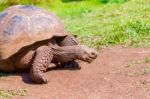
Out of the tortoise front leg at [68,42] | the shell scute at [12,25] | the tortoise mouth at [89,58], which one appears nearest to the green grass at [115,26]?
the tortoise front leg at [68,42]

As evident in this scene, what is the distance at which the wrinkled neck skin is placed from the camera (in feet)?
25.1

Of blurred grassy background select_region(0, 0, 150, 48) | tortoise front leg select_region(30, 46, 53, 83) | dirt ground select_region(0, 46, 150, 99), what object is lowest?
blurred grassy background select_region(0, 0, 150, 48)

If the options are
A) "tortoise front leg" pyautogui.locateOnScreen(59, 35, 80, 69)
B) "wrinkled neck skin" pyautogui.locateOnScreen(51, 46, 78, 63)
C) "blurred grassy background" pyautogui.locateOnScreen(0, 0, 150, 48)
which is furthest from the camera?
"blurred grassy background" pyautogui.locateOnScreen(0, 0, 150, 48)

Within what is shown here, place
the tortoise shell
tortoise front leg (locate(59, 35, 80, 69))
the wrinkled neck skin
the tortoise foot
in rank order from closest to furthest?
the tortoise foot → the tortoise shell → the wrinkled neck skin → tortoise front leg (locate(59, 35, 80, 69))

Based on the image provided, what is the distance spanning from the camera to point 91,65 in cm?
793

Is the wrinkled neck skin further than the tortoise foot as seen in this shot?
Yes

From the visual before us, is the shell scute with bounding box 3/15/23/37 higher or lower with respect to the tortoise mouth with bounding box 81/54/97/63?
higher

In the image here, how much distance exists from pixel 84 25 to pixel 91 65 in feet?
13.8

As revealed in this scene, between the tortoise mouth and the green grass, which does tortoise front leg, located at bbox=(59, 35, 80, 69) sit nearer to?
the tortoise mouth

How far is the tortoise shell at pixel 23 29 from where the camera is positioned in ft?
24.5

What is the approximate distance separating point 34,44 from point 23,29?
284 millimetres

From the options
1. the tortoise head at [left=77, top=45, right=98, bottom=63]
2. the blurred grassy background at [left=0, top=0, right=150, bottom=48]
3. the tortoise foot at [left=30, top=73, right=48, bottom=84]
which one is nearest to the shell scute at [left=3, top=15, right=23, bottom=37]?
the tortoise foot at [left=30, top=73, right=48, bottom=84]

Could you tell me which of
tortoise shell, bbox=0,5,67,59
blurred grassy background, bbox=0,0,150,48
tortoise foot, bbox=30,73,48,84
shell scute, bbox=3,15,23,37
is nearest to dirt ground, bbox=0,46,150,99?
tortoise foot, bbox=30,73,48,84

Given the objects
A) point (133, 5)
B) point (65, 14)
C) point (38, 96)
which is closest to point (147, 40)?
point (38, 96)
